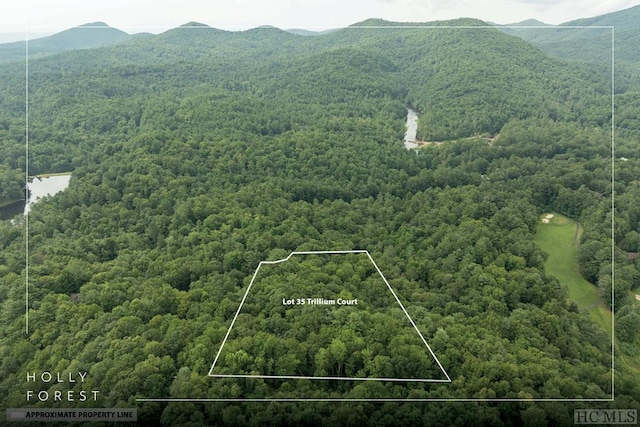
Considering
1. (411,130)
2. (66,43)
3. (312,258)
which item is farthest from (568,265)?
(66,43)

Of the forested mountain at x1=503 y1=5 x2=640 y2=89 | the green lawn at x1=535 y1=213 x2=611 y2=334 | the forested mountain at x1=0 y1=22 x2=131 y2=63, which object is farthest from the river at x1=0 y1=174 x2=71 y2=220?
the forested mountain at x1=503 y1=5 x2=640 y2=89

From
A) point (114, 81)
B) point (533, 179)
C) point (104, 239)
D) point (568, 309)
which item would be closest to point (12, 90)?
point (114, 81)

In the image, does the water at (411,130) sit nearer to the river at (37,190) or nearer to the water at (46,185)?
the water at (46,185)

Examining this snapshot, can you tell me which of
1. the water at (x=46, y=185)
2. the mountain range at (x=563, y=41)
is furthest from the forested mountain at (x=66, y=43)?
the water at (x=46, y=185)

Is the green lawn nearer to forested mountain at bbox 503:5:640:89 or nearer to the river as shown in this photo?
the river

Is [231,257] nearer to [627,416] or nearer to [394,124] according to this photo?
[627,416]
